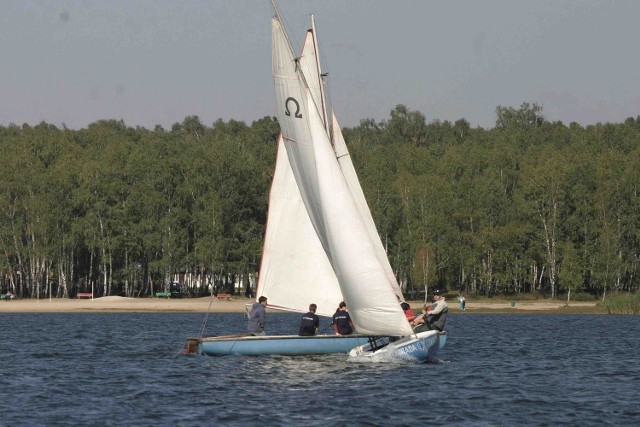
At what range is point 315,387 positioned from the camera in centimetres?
3594

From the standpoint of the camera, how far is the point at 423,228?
399 feet

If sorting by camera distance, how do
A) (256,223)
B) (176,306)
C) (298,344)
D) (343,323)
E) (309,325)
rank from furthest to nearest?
(256,223) → (176,306) → (309,325) → (343,323) → (298,344)

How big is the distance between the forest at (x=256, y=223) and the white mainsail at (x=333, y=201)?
77.3 m

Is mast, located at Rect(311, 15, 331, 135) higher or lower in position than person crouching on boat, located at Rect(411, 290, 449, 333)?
higher

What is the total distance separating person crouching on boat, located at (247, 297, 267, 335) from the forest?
242ft

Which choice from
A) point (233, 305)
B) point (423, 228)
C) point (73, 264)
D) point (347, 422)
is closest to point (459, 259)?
point (423, 228)

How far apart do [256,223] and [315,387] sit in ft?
296

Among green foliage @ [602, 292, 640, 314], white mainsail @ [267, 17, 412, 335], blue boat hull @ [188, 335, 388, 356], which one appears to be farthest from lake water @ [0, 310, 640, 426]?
green foliage @ [602, 292, 640, 314]

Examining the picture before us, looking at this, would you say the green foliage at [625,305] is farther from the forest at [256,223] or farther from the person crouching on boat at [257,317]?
the person crouching on boat at [257,317]

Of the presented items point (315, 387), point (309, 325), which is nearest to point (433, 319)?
point (309, 325)

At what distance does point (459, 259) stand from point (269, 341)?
81377 mm

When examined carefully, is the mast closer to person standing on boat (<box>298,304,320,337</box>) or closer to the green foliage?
person standing on boat (<box>298,304,320,337</box>)

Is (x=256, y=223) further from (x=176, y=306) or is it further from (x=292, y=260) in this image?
(x=292, y=260)

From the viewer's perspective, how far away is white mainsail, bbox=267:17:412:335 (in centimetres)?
4006
